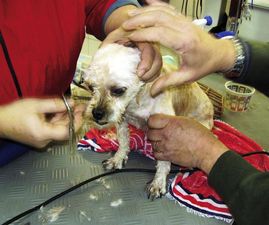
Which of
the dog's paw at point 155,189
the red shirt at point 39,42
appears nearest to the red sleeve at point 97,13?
the red shirt at point 39,42

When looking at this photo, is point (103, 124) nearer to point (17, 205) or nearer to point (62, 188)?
point (62, 188)

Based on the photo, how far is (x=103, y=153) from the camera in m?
1.19

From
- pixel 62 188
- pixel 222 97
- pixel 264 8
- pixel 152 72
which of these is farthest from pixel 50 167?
pixel 264 8

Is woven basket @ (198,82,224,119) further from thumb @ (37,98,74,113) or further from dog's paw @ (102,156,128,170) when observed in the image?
thumb @ (37,98,74,113)

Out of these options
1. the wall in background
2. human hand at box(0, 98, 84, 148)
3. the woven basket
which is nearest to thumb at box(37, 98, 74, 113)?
human hand at box(0, 98, 84, 148)

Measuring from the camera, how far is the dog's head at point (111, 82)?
3.10ft

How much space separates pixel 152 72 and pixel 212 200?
0.37m

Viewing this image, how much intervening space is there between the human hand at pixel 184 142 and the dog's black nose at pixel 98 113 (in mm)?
134

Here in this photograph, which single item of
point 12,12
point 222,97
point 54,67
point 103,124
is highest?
point 12,12

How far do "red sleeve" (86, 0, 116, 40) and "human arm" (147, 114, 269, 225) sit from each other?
0.37 m

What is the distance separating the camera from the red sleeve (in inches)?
44.5

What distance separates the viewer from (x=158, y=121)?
0.97m

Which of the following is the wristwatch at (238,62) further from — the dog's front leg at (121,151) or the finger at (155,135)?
the dog's front leg at (121,151)

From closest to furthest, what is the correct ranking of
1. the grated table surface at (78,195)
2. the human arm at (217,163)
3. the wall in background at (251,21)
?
the human arm at (217,163), the grated table surface at (78,195), the wall in background at (251,21)
